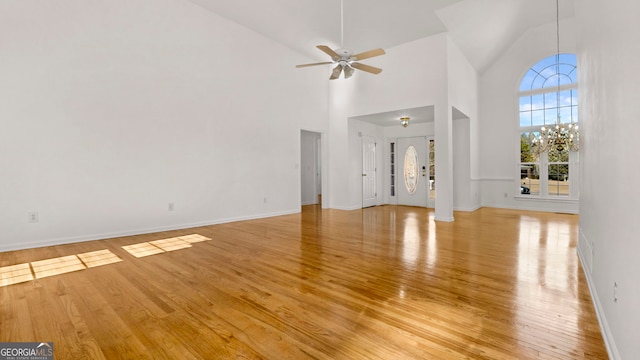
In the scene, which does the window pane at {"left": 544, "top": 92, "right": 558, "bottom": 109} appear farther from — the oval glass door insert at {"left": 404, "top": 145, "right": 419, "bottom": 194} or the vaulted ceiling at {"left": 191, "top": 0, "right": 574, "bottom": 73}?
the oval glass door insert at {"left": 404, "top": 145, "right": 419, "bottom": 194}

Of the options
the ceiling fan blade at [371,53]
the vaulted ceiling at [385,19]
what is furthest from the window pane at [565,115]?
the ceiling fan blade at [371,53]

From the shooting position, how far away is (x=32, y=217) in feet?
12.9

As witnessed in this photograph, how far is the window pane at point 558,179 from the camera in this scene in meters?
7.40

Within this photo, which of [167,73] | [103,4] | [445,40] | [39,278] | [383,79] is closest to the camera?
[39,278]

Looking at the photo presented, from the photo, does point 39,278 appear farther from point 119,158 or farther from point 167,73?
point 167,73

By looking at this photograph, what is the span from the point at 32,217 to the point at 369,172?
23.1 ft

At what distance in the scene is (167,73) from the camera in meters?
5.09

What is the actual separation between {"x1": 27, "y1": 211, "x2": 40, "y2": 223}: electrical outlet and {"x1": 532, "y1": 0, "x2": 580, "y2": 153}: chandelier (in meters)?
10.2

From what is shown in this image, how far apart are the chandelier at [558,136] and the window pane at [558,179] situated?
51 centimetres

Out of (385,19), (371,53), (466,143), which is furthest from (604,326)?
(466,143)

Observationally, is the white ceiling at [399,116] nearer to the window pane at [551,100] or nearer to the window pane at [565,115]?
the window pane at [551,100]

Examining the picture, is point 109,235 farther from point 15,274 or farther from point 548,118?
point 548,118

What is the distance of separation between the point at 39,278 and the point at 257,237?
2456 mm

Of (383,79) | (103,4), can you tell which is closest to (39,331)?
(103,4)
